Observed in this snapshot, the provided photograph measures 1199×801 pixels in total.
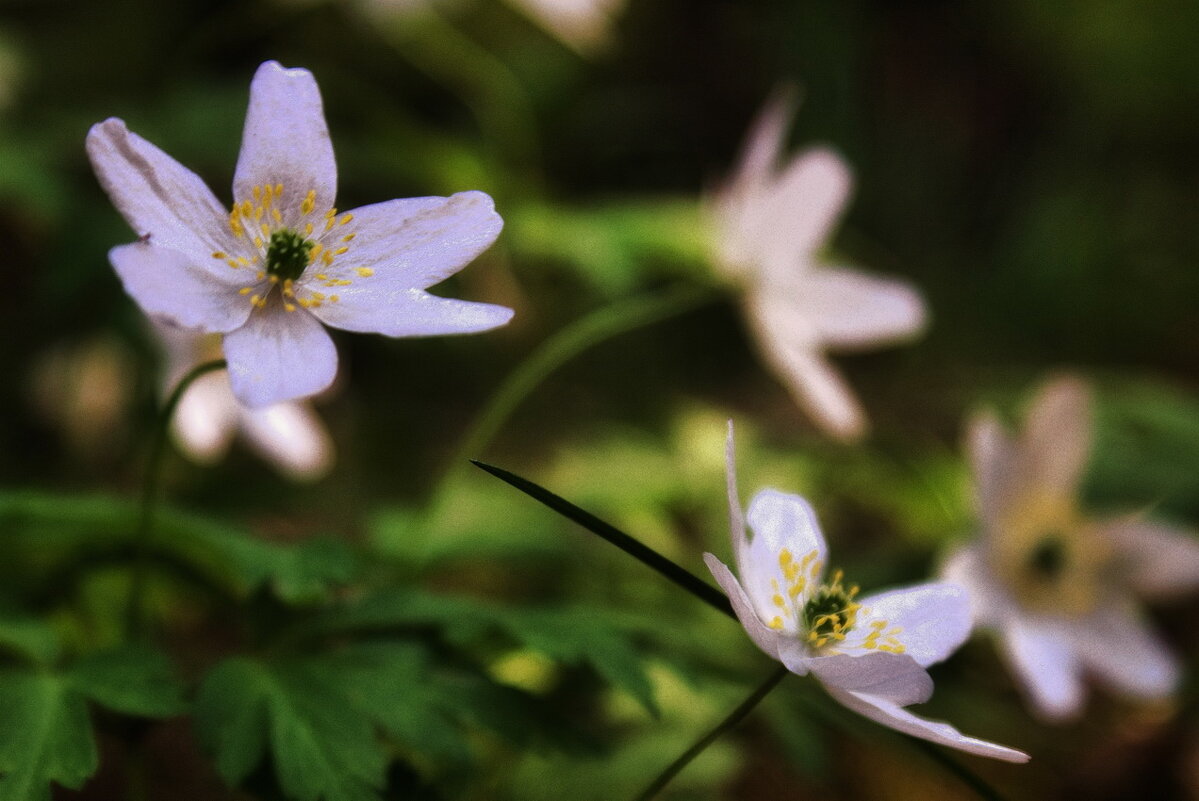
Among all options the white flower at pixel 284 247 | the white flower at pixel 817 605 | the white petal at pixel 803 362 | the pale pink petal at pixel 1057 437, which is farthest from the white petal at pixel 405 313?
the pale pink petal at pixel 1057 437

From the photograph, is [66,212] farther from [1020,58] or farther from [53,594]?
[1020,58]

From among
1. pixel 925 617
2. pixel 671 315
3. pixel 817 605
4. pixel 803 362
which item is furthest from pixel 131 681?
pixel 671 315

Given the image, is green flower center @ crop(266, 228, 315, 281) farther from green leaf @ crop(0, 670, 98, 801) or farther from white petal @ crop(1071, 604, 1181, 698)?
white petal @ crop(1071, 604, 1181, 698)

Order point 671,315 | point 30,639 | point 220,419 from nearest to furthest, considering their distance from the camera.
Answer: point 30,639 < point 220,419 < point 671,315

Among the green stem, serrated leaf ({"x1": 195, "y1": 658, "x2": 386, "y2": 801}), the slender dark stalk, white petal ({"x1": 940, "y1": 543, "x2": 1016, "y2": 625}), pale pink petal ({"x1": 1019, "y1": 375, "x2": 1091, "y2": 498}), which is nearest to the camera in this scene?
the slender dark stalk

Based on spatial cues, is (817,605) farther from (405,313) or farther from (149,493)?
(149,493)

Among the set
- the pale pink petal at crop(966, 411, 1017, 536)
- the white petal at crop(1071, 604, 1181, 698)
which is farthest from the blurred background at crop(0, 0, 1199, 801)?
the white petal at crop(1071, 604, 1181, 698)
